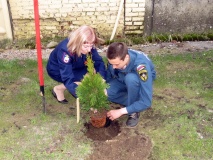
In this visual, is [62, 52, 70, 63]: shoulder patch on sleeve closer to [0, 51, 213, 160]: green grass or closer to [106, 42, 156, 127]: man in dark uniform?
[106, 42, 156, 127]: man in dark uniform

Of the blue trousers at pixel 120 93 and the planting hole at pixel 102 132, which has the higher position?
the blue trousers at pixel 120 93

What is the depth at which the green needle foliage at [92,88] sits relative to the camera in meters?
2.98

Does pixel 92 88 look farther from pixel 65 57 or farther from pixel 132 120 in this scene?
pixel 132 120

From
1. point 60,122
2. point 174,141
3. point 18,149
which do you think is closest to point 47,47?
point 60,122

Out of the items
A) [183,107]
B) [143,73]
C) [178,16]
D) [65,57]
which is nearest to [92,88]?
[143,73]

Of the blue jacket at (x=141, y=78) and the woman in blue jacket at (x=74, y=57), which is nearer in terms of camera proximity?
the blue jacket at (x=141, y=78)

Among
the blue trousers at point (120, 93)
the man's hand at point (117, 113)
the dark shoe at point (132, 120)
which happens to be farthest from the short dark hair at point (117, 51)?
the dark shoe at point (132, 120)

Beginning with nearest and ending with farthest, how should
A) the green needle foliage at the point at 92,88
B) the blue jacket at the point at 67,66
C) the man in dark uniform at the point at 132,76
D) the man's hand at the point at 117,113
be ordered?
the green needle foliage at the point at 92,88, the man in dark uniform at the point at 132,76, the man's hand at the point at 117,113, the blue jacket at the point at 67,66

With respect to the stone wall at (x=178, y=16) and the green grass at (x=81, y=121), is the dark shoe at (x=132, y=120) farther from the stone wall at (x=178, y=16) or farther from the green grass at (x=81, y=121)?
the stone wall at (x=178, y=16)

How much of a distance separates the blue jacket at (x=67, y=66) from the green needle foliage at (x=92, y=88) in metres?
0.48

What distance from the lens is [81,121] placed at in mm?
3631

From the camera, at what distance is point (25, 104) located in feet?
13.2

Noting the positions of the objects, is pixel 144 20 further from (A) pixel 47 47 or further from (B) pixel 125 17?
(A) pixel 47 47

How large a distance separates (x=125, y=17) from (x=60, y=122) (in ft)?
10.3
